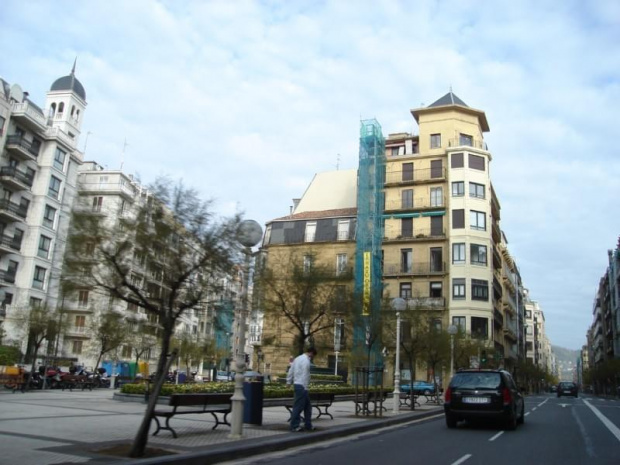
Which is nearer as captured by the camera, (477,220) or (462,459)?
(462,459)

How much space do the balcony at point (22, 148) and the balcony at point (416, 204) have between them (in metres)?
33.3

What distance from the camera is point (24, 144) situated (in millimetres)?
47344

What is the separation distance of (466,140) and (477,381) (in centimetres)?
4367

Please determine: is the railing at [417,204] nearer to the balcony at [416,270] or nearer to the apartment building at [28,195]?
the balcony at [416,270]

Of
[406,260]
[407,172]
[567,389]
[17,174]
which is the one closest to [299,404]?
[406,260]

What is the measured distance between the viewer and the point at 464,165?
174ft

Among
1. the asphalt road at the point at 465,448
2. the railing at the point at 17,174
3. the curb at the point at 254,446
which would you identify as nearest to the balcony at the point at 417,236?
the railing at the point at 17,174

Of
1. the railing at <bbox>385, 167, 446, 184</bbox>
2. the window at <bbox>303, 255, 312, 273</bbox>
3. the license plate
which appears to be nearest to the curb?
the license plate

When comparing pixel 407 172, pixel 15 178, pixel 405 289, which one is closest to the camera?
pixel 15 178

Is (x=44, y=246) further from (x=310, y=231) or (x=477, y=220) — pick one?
(x=477, y=220)

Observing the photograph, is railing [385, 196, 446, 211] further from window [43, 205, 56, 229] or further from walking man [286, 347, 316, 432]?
walking man [286, 347, 316, 432]

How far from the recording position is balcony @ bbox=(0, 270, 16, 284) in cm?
4445

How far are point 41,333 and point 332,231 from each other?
1201 inches

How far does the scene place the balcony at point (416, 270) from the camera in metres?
51.8
